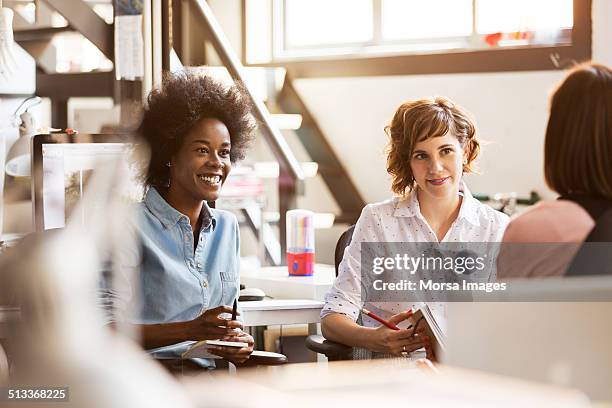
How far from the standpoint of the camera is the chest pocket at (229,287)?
→ 1.93 metres

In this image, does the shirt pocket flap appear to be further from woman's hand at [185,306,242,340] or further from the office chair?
the office chair

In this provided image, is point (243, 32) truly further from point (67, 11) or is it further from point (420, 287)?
point (420, 287)

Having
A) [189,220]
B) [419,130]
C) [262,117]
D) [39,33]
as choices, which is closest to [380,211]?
[419,130]

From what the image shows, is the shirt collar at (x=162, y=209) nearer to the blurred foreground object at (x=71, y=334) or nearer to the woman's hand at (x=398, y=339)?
the woman's hand at (x=398, y=339)

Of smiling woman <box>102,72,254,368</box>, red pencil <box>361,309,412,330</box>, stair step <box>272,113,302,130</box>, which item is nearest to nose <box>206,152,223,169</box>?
smiling woman <box>102,72,254,368</box>

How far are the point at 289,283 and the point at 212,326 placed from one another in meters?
0.78

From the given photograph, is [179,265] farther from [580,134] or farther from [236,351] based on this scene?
[580,134]

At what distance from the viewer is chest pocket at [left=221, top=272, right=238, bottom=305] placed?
193cm

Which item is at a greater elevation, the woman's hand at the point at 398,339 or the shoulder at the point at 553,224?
the shoulder at the point at 553,224

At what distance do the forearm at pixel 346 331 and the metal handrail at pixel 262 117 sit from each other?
1.35 meters

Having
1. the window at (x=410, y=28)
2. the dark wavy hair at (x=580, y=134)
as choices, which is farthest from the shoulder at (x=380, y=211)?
the window at (x=410, y=28)

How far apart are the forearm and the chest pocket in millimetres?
205

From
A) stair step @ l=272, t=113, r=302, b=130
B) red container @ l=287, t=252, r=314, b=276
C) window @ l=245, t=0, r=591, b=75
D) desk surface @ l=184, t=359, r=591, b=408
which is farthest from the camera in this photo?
stair step @ l=272, t=113, r=302, b=130

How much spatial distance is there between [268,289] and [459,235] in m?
0.79
